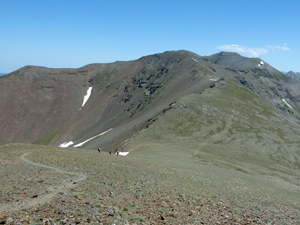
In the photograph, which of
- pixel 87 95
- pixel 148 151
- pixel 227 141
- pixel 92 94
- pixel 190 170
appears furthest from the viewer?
pixel 87 95

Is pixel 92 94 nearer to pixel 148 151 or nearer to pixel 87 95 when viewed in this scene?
pixel 87 95

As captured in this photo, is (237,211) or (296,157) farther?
(296,157)

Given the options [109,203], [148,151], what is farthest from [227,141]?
[109,203]

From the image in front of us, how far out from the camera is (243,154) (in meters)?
60.8

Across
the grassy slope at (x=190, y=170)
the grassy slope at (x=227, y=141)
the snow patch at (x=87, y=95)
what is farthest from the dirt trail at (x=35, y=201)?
the snow patch at (x=87, y=95)

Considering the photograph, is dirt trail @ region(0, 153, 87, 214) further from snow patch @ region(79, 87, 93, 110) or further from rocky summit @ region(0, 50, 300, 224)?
snow patch @ region(79, 87, 93, 110)

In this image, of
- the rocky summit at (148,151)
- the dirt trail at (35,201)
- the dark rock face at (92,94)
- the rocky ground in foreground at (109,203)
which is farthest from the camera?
the dark rock face at (92,94)

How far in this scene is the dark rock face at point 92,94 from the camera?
12838 cm

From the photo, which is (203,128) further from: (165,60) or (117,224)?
(165,60)

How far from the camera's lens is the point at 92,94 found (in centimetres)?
18425

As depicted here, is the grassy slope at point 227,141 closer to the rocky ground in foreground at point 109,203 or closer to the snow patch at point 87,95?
the rocky ground in foreground at point 109,203

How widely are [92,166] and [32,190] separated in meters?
11.2

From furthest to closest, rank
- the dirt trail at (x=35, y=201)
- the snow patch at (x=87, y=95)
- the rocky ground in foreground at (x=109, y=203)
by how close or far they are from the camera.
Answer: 1. the snow patch at (x=87, y=95)
2. the dirt trail at (x=35, y=201)
3. the rocky ground in foreground at (x=109, y=203)

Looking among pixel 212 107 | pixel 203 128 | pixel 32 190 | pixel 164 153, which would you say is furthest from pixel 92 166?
pixel 212 107
